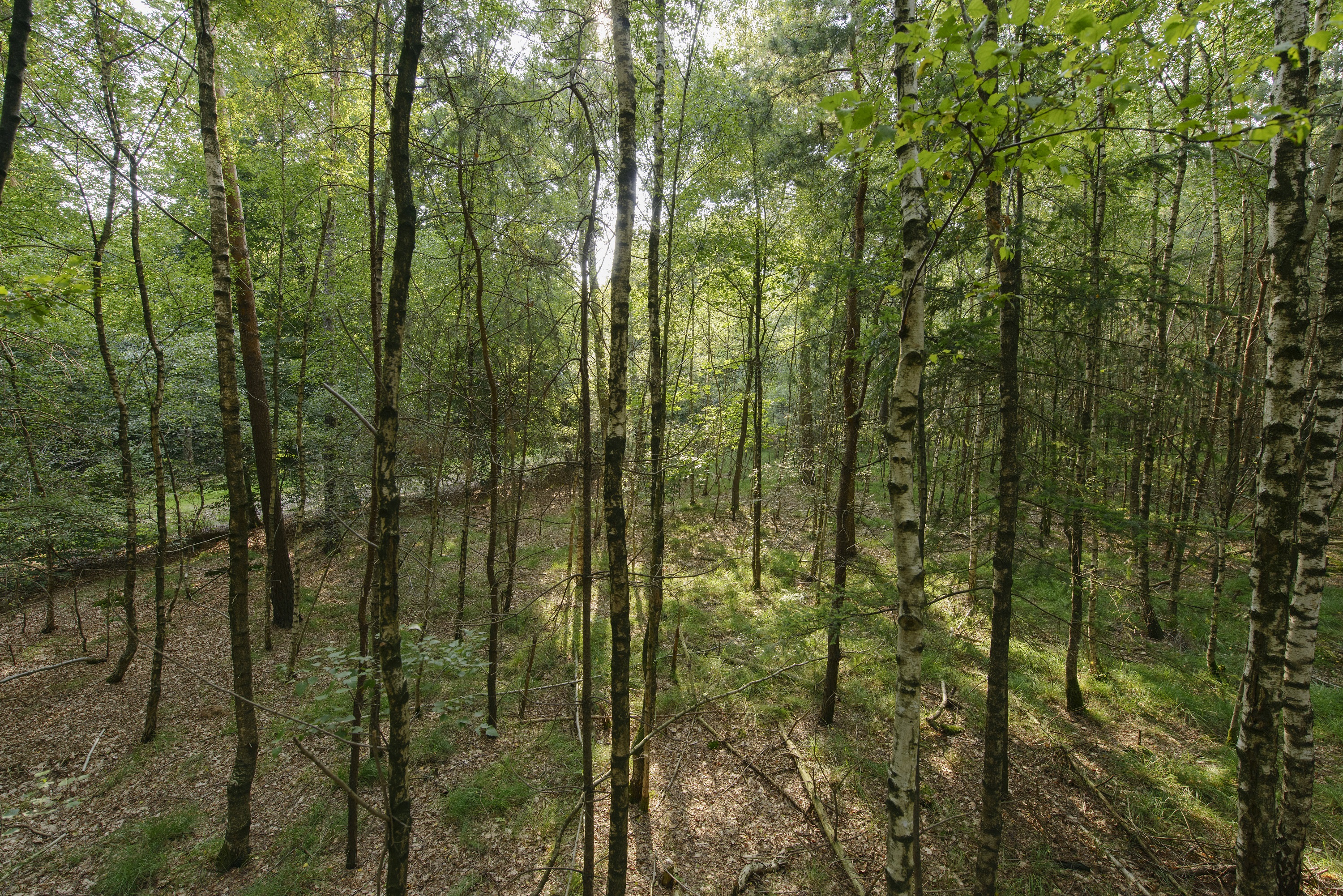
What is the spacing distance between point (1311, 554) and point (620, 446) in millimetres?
5043

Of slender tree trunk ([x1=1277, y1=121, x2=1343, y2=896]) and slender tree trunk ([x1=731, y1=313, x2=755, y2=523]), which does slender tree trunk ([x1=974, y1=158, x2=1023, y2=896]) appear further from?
slender tree trunk ([x1=731, y1=313, x2=755, y2=523])

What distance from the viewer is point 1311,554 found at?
353 centimetres

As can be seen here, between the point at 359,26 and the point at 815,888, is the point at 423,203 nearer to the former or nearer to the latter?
the point at 359,26

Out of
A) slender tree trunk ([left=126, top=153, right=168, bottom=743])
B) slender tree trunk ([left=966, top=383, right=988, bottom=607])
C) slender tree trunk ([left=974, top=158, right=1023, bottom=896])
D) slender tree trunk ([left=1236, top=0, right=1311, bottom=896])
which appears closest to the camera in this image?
slender tree trunk ([left=1236, top=0, right=1311, bottom=896])

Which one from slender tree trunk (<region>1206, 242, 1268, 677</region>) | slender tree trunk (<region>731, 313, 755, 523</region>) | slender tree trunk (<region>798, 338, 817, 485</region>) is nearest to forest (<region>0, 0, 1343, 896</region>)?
slender tree trunk (<region>1206, 242, 1268, 677</region>)

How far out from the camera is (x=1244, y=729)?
3.52m

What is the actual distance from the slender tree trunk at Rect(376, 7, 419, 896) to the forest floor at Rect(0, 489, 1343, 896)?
29.0 inches

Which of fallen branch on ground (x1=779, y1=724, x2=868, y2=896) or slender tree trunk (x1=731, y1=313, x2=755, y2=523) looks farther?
slender tree trunk (x1=731, y1=313, x2=755, y2=523)

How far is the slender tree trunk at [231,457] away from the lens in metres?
4.27

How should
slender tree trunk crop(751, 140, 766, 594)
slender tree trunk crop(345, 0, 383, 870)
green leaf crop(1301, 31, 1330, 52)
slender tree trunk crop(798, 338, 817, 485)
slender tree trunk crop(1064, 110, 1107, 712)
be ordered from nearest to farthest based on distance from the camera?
green leaf crop(1301, 31, 1330, 52) → slender tree trunk crop(345, 0, 383, 870) → slender tree trunk crop(1064, 110, 1107, 712) → slender tree trunk crop(751, 140, 766, 594) → slender tree trunk crop(798, 338, 817, 485)

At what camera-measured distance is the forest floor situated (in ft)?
16.1

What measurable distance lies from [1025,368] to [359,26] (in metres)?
7.08

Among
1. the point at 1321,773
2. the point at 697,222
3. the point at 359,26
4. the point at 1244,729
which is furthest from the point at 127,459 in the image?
the point at 1321,773

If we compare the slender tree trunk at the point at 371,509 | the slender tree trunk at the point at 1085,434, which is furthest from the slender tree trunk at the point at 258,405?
the slender tree trunk at the point at 1085,434
